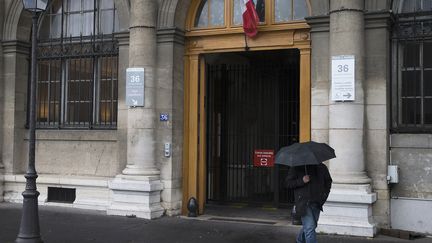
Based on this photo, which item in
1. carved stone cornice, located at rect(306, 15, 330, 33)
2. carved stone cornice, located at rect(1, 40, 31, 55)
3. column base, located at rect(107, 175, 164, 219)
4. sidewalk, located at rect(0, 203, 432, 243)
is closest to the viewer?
sidewalk, located at rect(0, 203, 432, 243)

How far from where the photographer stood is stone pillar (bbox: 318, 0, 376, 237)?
9.48 m

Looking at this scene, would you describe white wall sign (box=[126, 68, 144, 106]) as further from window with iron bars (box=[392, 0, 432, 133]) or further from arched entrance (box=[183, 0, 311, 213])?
window with iron bars (box=[392, 0, 432, 133])

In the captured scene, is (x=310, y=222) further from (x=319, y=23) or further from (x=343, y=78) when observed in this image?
(x=319, y=23)

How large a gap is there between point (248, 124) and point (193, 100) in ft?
7.70

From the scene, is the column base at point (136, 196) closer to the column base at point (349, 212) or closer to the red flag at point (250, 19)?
the column base at point (349, 212)

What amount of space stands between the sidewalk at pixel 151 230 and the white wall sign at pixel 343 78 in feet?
8.08

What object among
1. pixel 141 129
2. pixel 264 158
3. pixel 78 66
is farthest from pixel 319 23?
pixel 78 66

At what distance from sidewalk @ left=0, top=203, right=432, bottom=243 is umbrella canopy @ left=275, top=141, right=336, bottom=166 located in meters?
2.53

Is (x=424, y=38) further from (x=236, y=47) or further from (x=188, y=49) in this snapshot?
(x=188, y=49)

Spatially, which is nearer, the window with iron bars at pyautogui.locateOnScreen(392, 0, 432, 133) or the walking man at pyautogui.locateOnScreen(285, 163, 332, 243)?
the walking man at pyautogui.locateOnScreen(285, 163, 332, 243)

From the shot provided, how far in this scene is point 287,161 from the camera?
6.96m

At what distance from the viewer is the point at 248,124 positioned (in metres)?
13.8

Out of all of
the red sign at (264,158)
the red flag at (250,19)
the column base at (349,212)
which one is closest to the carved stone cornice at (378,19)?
the red flag at (250,19)

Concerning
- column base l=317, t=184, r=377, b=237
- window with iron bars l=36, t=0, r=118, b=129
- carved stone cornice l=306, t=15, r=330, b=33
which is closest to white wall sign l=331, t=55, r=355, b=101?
carved stone cornice l=306, t=15, r=330, b=33
